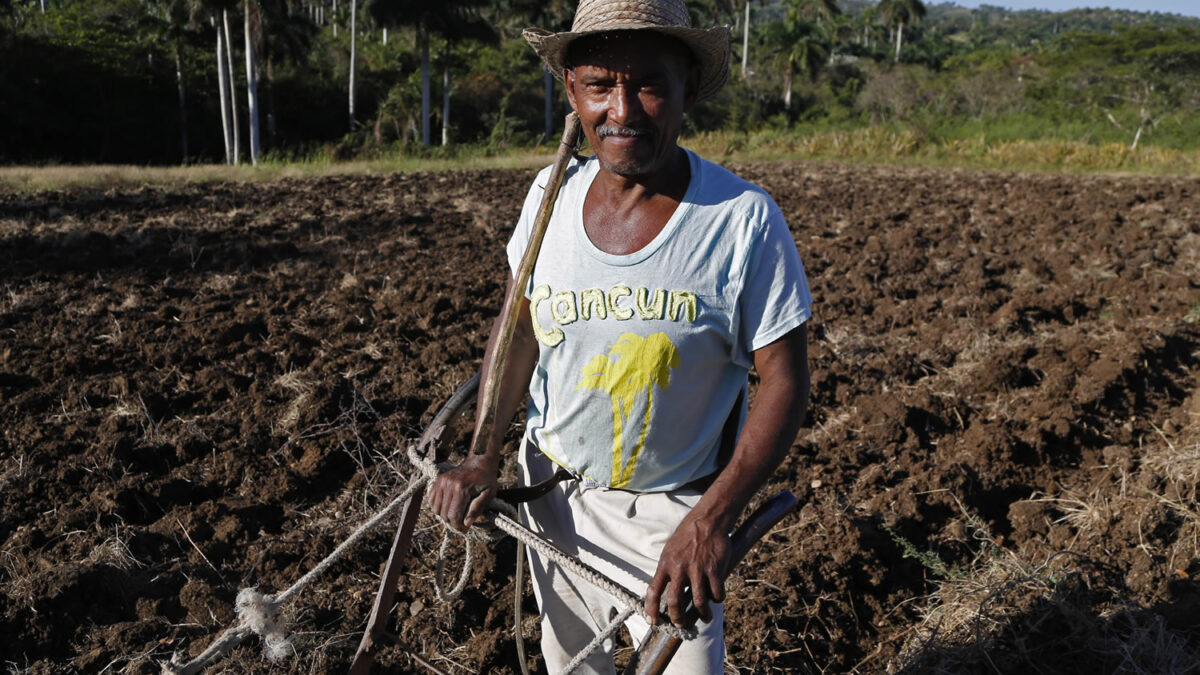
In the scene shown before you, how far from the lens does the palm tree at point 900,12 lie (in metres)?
67.5

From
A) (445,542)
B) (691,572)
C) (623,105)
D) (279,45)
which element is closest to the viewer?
(691,572)

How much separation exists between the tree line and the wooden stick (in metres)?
22.1

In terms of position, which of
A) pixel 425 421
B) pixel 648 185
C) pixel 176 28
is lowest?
pixel 425 421

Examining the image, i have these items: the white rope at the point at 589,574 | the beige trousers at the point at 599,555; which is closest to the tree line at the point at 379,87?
the beige trousers at the point at 599,555

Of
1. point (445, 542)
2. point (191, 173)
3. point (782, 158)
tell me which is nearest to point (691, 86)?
point (445, 542)

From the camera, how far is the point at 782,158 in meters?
22.1

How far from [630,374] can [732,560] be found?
384 mm

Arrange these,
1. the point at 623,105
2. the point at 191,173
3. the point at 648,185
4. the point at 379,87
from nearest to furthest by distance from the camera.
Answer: the point at 623,105
the point at 648,185
the point at 191,173
the point at 379,87

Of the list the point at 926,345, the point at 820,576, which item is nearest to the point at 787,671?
the point at 820,576

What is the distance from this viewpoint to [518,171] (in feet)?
55.5

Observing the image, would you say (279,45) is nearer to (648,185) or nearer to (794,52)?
(794,52)

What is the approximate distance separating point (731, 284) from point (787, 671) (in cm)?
179

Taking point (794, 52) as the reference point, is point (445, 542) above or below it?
below

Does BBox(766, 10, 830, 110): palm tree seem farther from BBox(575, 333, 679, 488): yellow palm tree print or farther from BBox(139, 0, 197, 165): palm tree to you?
BBox(575, 333, 679, 488): yellow palm tree print
